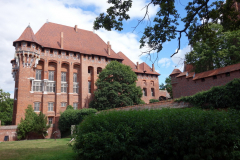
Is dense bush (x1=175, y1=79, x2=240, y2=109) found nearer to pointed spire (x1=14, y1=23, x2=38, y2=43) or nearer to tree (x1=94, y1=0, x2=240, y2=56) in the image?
tree (x1=94, y1=0, x2=240, y2=56)

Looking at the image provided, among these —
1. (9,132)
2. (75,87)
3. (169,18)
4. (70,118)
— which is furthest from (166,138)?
(75,87)

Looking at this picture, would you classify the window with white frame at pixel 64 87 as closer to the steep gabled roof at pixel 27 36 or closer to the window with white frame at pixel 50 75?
the window with white frame at pixel 50 75

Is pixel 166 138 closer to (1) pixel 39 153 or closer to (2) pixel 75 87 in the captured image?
(1) pixel 39 153

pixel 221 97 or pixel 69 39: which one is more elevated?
pixel 69 39

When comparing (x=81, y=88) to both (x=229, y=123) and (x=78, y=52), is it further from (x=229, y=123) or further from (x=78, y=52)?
(x=229, y=123)

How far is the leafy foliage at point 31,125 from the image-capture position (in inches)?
1074

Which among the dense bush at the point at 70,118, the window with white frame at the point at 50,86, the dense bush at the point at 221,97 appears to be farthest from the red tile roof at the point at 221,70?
the window with white frame at the point at 50,86

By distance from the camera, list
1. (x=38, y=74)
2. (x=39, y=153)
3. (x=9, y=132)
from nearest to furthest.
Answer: (x=39, y=153) → (x=9, y=132) → (x=38, y=74)

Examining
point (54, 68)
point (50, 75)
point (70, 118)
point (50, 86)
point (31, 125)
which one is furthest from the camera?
point (54, 68)

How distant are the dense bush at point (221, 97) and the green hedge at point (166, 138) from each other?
4.57m

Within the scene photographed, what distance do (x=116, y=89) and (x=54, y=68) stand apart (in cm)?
1259

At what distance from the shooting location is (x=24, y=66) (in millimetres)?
30703

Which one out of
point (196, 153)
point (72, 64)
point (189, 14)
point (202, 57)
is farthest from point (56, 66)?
point (196, 153)

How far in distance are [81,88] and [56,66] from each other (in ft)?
19.7
